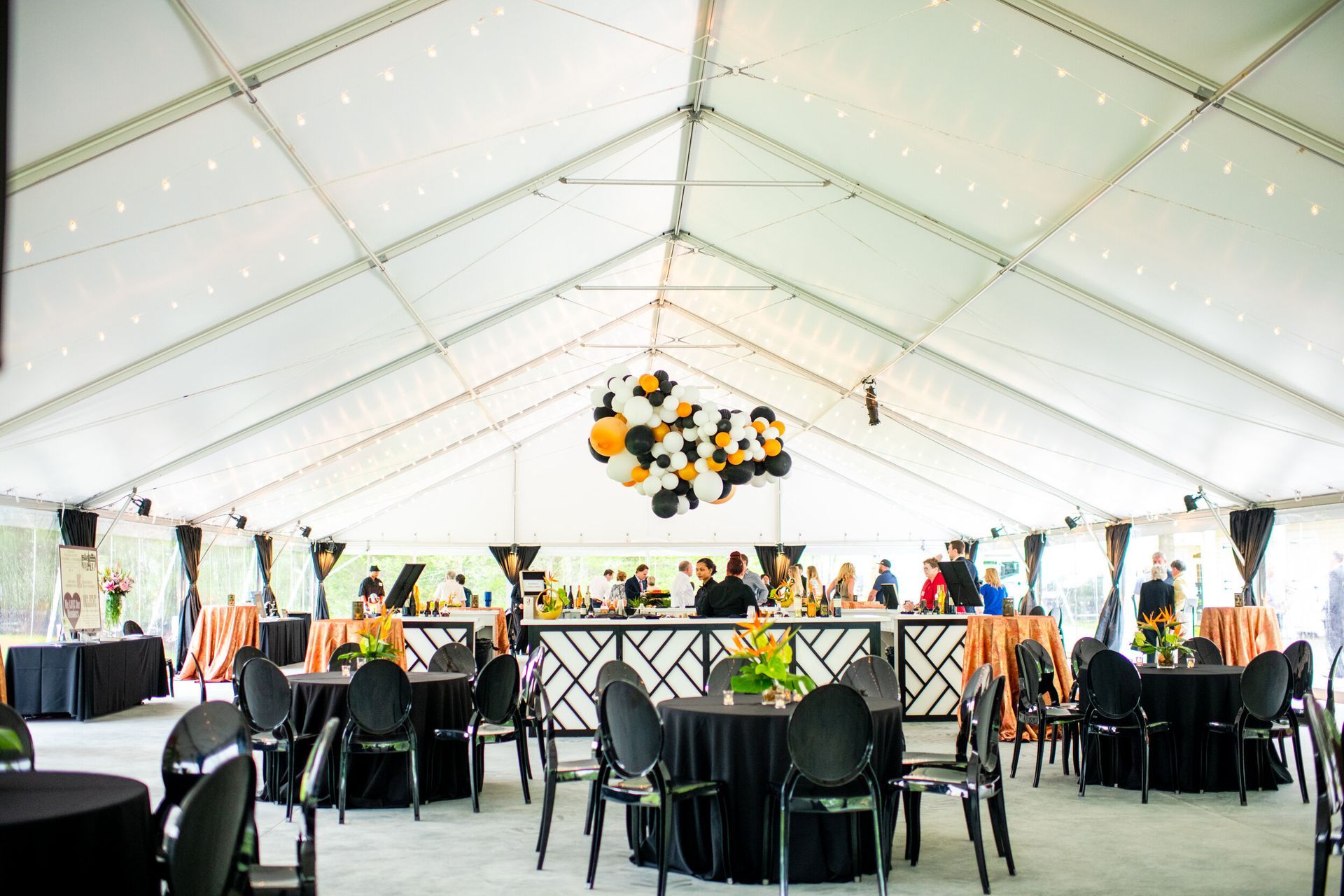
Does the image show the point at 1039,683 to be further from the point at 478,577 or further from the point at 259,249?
the point at 478,577

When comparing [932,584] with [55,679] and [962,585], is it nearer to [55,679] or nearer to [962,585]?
[962,585]

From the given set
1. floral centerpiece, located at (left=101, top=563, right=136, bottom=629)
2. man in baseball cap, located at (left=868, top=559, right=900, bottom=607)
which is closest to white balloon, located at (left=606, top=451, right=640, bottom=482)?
man in baseball cap, located at (left=868, top=559, right=900, bottom=607)

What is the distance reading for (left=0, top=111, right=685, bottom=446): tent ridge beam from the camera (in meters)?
8.11

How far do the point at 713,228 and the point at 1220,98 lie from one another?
607 centimetres

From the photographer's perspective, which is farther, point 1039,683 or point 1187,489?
point 1187,489

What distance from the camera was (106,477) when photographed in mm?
10969

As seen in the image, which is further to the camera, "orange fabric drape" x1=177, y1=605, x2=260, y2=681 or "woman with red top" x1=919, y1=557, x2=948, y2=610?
"orange fabric drape" x1=177, y1=605, x2=260, y2=681

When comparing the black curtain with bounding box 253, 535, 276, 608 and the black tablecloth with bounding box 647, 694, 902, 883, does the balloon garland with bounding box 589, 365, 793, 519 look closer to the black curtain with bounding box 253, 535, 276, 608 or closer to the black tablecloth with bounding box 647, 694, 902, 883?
the black tablecloth with bounding box 647, 694, 902, 883

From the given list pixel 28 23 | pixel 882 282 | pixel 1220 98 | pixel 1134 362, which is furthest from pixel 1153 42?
pixel 28 23

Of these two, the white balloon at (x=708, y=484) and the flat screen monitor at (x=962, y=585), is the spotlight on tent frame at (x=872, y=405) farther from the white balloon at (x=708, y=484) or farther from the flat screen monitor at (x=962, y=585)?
the white balloon at (x=708, y=484)

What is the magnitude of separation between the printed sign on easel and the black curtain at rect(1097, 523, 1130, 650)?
12583mm

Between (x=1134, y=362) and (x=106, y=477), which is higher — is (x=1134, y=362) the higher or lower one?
the higher one

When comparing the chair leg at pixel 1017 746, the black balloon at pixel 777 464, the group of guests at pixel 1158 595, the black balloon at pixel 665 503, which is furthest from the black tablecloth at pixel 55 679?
the group of guests at pixel 1158 595

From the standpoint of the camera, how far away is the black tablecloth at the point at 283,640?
13.9 metres
